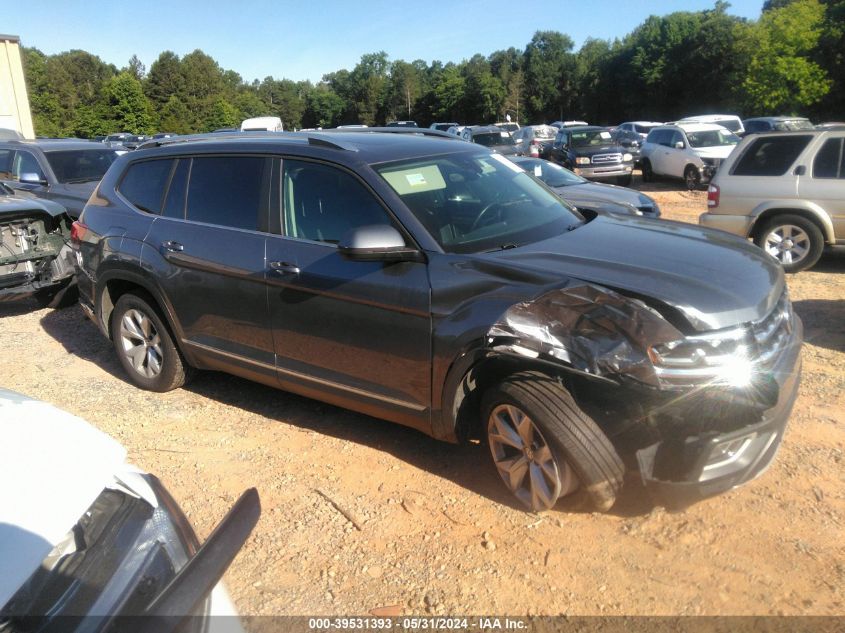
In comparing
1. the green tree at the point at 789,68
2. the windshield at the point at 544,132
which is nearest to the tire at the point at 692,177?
the windshield at the point at 544,132

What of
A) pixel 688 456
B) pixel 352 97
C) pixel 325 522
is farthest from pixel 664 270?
pixel 352 97

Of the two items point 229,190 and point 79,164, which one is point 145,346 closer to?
point 229,190

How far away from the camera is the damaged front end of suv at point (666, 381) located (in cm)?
303

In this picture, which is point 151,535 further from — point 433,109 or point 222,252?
point 433,109

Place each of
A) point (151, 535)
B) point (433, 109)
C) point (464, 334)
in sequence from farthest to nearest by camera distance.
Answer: point (433, 109) → point (464, 334) → point (151, 535)

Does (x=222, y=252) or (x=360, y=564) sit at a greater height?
(x=222, y=252)

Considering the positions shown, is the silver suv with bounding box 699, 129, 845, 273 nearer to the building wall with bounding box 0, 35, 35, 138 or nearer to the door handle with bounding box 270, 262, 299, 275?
the door handle with bounding box 270, 262, 299, 275

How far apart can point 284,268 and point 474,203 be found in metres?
1.16

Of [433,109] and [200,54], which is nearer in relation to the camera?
[200,54]

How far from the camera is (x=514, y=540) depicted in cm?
335

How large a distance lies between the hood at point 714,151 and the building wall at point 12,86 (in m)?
24.2

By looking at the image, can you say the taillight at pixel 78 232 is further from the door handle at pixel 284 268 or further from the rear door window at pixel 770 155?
the rear door window at pixel 770 155

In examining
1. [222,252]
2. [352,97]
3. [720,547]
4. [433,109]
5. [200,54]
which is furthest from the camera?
[352,97]

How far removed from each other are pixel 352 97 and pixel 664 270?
9708 cm
